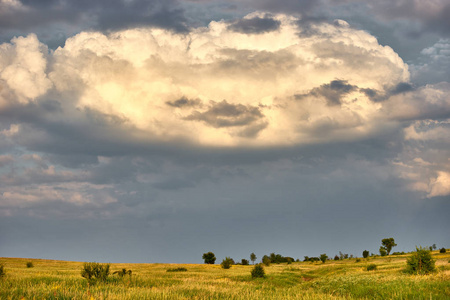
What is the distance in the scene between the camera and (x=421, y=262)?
1266 inches

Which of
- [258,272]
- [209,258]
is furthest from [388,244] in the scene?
[258,272]

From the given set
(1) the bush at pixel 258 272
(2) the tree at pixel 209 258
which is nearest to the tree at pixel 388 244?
(2) the tree at pixel 209 258

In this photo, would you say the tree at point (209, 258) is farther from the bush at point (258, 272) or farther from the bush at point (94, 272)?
the bush at point (94, 272)

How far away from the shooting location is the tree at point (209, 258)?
333 feet

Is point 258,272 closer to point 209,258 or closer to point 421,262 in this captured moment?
point 421,262

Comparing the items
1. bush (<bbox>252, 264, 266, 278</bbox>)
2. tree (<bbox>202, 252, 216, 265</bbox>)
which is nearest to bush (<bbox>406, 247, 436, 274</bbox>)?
bush (<bbox>252, 264, 266, 278</bbox>)

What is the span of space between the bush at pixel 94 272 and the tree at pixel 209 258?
266ft

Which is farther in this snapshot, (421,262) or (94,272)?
(421,262)

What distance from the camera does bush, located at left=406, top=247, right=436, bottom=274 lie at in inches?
1245

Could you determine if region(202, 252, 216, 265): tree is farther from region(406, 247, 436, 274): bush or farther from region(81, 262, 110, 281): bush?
region(81, 262, 110, 281): bush

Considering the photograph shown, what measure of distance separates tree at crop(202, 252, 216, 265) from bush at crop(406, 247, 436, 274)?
74.4 metres

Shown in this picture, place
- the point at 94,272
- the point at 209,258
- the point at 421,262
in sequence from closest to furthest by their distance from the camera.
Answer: the point at 94,272
the point at 421,262
the point at 209,258

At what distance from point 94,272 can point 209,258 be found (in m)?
82.0

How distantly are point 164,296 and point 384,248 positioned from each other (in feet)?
395
